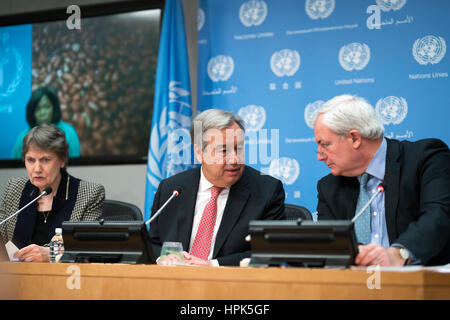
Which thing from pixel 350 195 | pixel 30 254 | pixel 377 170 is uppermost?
pixel 377 170

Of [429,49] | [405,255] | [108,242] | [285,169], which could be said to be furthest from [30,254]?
[429,49]

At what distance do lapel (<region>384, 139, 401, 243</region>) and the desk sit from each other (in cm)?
83

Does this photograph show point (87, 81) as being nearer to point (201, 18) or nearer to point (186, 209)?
point (201, 18)

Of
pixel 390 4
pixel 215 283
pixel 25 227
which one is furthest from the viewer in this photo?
pixel 390 4

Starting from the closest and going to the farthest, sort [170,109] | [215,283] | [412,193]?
[215,283] < [412,193] < [170,109]

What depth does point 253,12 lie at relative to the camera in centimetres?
387

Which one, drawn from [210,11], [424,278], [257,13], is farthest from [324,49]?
[424,278]

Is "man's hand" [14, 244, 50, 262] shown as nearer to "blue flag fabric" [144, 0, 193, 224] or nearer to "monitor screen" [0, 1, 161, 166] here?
"blue flag fabric" [144, 0, 193, 224]

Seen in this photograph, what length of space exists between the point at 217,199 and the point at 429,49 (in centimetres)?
178

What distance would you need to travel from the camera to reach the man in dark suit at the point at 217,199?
8.06 ft

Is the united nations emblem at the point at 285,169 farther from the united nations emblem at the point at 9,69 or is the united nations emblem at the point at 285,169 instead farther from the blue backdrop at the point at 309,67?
the united nations emblem at the point at 9,69

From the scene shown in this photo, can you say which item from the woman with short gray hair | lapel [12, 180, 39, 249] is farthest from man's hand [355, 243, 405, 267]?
lapel [12, 180, 39, 249]

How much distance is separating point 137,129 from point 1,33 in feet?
5.08
